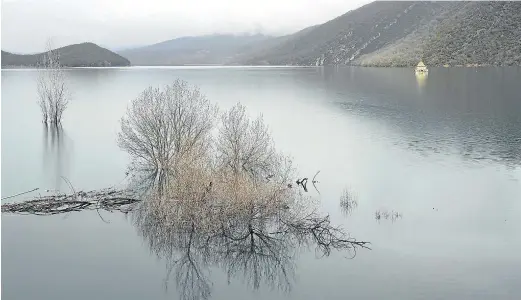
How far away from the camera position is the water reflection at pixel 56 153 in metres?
28.9

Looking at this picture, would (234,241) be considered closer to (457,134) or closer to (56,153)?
(56,153)

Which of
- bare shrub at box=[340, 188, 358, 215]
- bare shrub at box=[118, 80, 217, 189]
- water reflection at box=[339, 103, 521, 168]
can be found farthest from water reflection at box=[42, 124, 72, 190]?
water reflection at box=[339, 103, 521, 168]

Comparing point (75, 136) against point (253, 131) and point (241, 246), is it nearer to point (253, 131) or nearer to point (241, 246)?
point (253, 131)

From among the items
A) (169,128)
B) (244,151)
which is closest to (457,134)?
(244,151)

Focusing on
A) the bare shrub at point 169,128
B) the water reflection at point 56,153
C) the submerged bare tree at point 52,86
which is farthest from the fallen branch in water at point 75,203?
the submerged bare tree at point 52,86

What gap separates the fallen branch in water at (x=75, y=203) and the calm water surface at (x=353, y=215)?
878 millimetres

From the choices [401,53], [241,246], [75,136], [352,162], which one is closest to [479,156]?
[352,162]

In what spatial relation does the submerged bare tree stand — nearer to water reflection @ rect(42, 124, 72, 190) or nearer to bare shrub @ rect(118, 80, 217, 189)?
water reflection @ rect(42, 124, 72, 190)

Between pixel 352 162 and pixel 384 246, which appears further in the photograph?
pixel 352 162

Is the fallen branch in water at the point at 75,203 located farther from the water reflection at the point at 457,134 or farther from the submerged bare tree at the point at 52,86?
the submerged bare tree at the point at 52,86

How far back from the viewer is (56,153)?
35594 mm

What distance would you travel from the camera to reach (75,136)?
140 feet

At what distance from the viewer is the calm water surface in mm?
15562

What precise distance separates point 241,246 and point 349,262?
3514 mm
